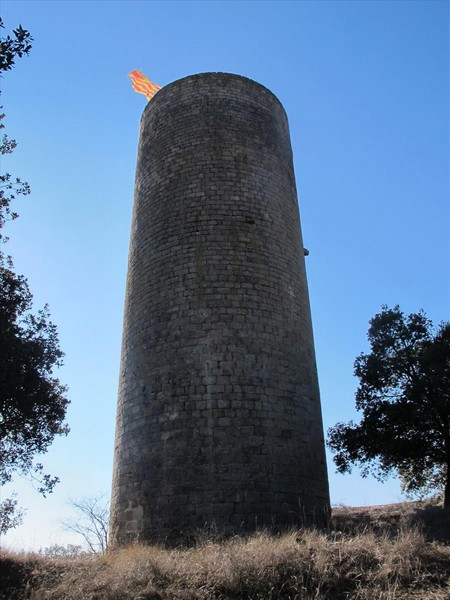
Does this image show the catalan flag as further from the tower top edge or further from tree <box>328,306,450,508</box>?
tree <box>328,306,450,508</box>

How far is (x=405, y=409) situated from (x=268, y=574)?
9.93 meters

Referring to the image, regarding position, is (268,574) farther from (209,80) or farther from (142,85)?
(142,85)

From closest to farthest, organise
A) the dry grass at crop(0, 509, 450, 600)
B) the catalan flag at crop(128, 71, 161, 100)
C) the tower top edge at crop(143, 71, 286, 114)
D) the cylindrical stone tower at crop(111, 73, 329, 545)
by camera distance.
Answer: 1. the dry grass at crop(0, 509, 450, 600)
2. the cylindrical stone tower at crop(111, 73, 329, 545)
3. the tower top edge at crop(143, 71, 286, 114)
4. the catalan flag at crop(128, 71, 161, 100)

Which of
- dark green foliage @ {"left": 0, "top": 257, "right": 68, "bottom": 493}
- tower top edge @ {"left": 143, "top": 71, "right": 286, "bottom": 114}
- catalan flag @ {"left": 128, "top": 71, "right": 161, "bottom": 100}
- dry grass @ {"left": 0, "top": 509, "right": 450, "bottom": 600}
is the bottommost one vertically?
dry grass @ {"left": 0, "top": 509, "right": 450, "bottom": 600}

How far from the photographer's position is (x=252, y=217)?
41.3ft

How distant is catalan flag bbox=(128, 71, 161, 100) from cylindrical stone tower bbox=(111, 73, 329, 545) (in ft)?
12.1

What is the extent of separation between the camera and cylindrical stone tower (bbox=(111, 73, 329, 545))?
32.6ft

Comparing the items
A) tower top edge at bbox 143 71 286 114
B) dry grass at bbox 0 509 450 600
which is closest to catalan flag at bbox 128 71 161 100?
tower top edge at bbox 143 71 286 114

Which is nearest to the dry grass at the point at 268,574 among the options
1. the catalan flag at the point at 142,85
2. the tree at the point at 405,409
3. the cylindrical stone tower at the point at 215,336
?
the cylindrical stone tower at the point at 215,336

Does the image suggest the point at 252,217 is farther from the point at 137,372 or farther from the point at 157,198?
the point at 137,372

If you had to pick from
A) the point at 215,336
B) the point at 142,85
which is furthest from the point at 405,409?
the point at 142,85

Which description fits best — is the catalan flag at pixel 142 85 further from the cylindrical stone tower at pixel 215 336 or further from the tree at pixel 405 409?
the tree at pixel 405 409

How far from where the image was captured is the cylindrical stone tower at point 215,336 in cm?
994

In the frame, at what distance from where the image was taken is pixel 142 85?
18.3m
